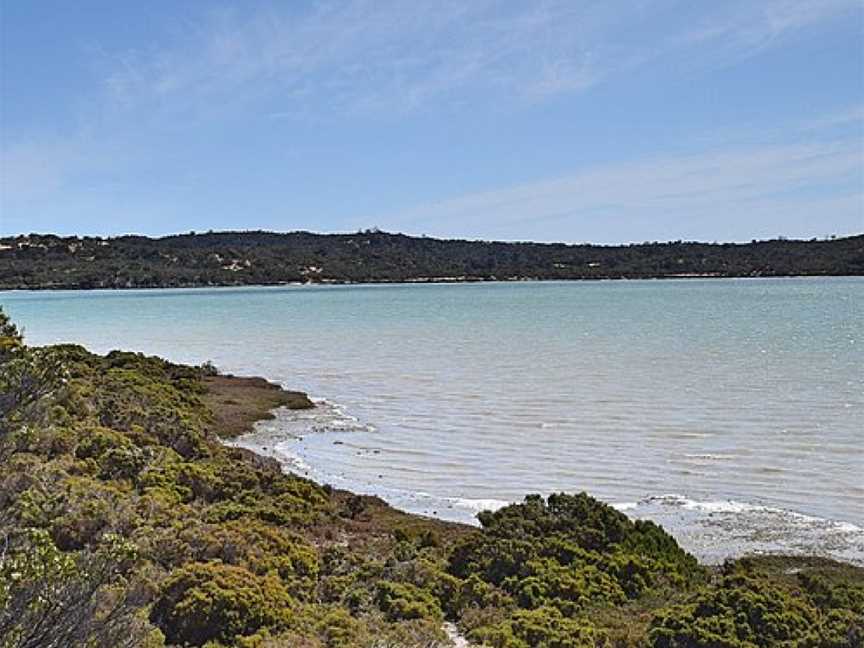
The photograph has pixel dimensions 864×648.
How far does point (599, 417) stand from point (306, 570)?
12.6 m

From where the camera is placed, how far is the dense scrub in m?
6.32

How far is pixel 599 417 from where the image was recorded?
66.0 ft

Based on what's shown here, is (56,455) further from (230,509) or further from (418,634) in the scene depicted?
(418,634)

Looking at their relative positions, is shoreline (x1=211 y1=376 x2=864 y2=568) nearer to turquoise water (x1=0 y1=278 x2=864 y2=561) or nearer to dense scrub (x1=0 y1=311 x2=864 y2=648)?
turquoise water (x1=0 y1=278 x2=864 y2=561)

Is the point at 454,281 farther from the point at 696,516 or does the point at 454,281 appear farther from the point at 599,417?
the point at 696,516

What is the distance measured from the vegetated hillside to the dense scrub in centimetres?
12615

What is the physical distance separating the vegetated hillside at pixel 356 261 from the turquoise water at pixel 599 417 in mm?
89203

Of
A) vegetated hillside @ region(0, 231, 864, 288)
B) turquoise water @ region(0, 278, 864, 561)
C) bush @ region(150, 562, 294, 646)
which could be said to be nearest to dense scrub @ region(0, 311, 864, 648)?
bush @ region(150, 562, 294, 646)

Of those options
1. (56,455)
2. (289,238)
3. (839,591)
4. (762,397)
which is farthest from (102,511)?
(289,238)

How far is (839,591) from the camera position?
845cm

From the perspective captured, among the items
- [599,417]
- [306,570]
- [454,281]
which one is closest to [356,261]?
[454,281]

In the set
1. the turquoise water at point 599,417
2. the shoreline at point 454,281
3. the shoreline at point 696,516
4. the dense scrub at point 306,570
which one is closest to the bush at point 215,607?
the dense scrub at point 306,570

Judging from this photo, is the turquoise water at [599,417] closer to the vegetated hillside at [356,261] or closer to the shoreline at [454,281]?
the shoreline at [454,281]

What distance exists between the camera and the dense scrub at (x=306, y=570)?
6321 mm
